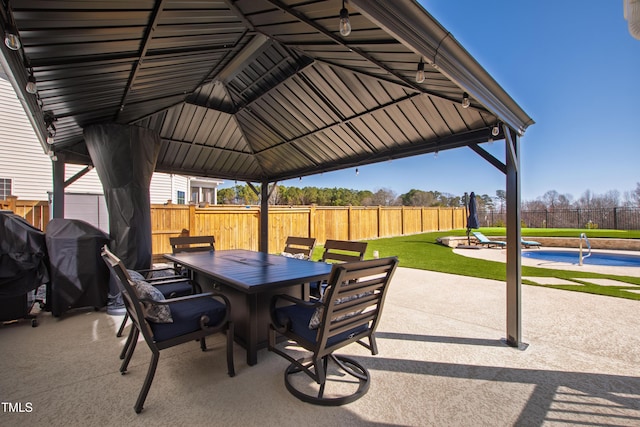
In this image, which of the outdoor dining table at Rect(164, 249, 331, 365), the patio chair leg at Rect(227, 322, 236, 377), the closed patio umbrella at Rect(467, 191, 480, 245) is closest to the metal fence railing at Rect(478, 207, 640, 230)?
the closed patio umbrella at Rect(467, 191, 480, 245)

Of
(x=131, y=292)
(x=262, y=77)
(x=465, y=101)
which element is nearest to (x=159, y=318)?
(x=131, y=292)

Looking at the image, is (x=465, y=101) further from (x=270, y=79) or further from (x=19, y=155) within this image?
(x=19, y=155)

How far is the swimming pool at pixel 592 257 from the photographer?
8.74 m

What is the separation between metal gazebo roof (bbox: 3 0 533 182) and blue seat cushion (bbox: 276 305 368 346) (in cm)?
197

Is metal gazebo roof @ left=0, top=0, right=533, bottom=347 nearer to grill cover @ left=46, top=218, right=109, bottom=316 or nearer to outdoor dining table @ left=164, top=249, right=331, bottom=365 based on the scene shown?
grill cover @ left=46, top=218, right=109, bottom=316

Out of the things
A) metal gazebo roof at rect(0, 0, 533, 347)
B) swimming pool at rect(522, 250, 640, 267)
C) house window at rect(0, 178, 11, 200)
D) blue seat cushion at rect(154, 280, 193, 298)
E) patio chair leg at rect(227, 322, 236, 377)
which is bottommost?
swimming pool at rect(522, 250, 640, 267)

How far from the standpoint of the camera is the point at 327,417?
6.20 feet

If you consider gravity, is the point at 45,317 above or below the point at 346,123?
below

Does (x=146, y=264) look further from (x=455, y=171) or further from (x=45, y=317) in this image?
(x=455, y=171)

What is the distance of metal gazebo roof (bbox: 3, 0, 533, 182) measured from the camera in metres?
1.83

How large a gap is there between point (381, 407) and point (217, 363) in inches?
59.3

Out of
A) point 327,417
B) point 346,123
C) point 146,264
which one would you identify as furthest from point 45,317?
point 346,123

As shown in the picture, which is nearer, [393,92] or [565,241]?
[393,92]

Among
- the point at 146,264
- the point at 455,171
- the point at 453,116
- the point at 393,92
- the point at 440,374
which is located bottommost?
the point at 440,374
